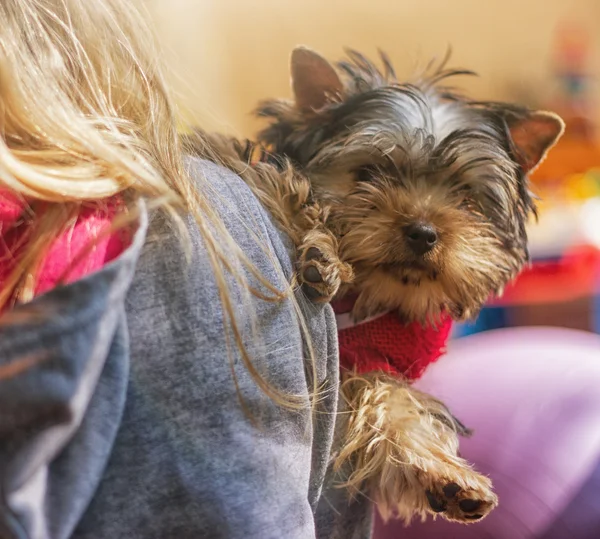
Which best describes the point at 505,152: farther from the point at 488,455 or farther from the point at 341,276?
the point at 488,455

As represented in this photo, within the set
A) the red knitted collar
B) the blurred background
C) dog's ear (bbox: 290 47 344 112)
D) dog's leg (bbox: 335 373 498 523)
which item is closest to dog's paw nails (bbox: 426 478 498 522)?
dog's leg (bbox: 335 373 498 523)

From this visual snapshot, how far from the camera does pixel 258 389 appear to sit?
1.87 ft

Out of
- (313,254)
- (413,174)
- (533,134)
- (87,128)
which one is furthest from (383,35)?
(87,128)

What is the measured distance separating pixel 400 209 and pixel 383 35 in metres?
2.80

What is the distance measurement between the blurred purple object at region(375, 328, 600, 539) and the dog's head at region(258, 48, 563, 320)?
0.88 feet

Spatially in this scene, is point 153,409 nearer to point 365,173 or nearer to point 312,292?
point 312,292

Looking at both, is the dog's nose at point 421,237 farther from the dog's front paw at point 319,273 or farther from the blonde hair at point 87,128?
the blonde hair at point 87,128

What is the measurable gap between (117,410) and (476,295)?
652mm

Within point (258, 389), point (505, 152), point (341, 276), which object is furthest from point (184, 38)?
point (258, 389)

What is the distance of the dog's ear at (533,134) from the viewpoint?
3.42 ft

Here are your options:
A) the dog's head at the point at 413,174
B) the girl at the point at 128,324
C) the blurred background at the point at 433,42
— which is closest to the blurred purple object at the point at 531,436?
the dog's head at the point at 413,174

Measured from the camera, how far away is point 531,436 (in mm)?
1098

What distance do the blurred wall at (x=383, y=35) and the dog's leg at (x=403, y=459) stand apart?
2629mm

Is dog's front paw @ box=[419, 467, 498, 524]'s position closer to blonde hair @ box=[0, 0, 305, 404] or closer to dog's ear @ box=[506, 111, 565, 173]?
blonde hair @ box=[0, 0, 305, 404]
